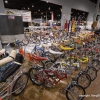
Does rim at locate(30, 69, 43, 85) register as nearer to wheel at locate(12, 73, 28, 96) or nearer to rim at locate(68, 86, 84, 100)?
wheel at locate(12, 73, 28, 96)

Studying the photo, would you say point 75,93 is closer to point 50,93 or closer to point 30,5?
point 50,93

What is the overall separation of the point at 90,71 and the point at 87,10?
37.2 ft

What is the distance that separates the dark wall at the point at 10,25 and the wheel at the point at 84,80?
10.4 ft

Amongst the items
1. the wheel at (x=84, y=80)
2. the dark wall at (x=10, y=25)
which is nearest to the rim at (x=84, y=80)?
the wheel at (x=84, y=80)

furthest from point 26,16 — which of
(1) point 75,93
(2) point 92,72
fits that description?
(1) point 75,93

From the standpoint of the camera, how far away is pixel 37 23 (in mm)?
12648

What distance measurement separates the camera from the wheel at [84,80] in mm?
2246

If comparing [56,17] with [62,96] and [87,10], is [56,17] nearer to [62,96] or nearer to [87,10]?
[87,10]

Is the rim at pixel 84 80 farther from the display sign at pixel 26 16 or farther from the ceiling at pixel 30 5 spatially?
the ceiling at pixel 30 5

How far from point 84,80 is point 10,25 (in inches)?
135

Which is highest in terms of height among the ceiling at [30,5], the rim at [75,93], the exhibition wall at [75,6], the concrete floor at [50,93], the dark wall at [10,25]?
the ceiling at [30,5]

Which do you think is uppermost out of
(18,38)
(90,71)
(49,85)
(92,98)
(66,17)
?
Answer: (66,17)

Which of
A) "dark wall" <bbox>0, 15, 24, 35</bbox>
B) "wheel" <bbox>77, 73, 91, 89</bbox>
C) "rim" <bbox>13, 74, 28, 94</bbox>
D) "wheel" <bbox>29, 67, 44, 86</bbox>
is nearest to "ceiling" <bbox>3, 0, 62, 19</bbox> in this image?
"dark wall" <bbox>0, 15, 24, 35</bbox>

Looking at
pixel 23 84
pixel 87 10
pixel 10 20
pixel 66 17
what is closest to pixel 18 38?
pixel 10 20
